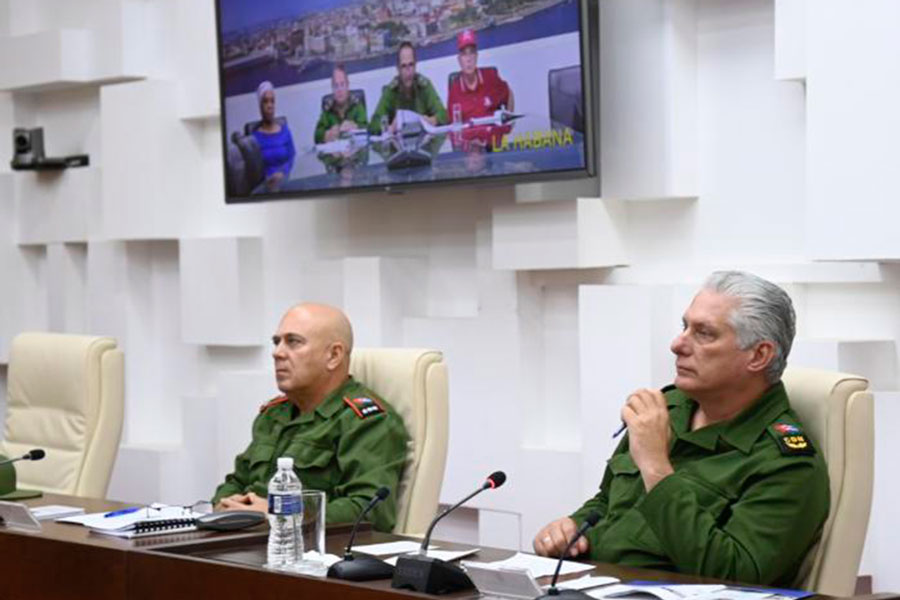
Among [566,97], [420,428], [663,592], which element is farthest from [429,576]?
[566,97]

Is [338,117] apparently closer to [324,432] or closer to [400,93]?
[400,93]

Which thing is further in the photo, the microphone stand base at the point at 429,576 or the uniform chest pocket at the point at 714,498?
the uniform chest pocket at the point at 714,498

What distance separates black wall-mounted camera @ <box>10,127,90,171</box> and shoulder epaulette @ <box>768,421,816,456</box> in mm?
4358

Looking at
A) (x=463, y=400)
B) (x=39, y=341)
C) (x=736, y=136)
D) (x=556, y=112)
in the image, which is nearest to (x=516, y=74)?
(x=556, y=112)

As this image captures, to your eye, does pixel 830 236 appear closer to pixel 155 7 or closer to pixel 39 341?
pixel 39 341

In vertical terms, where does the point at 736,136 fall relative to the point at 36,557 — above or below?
above

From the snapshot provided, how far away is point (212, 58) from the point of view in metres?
6.02

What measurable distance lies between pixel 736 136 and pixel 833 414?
5.93ft

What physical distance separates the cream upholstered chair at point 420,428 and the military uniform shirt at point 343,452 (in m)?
0.03

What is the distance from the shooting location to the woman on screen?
5.61 m

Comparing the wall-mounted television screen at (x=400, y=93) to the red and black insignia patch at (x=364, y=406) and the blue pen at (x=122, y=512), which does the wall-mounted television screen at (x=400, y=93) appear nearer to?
the red and black insignia patch at (x=364, y=406)

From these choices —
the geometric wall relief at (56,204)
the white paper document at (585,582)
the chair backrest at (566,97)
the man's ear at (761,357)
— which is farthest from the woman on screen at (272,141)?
the white paper document at (585,582)

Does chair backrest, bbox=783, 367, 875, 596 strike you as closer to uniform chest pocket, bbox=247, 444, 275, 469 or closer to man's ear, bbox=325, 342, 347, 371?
man's ear, bbox=325, 342, 347, 371

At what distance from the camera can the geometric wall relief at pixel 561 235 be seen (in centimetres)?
477
